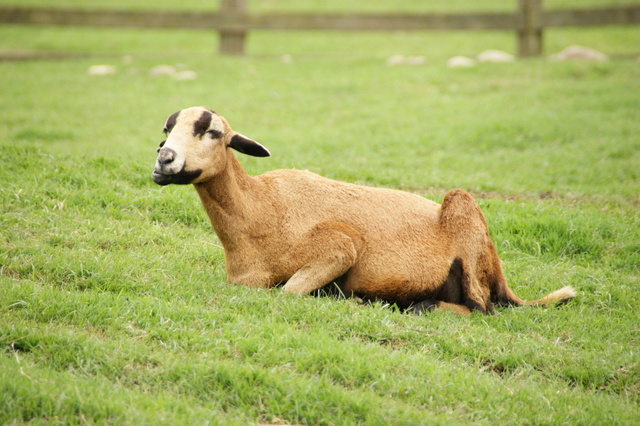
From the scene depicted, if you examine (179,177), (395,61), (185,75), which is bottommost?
(395,61)

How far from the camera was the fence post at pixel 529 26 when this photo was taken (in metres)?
21.0

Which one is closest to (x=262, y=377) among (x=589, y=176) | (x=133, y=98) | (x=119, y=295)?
A: (x=119, y=295)

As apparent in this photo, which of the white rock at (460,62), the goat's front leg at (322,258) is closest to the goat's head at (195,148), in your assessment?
the goat's front leg at (322,258)

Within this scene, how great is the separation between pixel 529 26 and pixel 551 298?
15746 millimetres

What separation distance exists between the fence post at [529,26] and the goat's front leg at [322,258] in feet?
54.2

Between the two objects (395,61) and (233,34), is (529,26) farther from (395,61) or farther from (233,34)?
(233,34)

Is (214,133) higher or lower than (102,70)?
higher

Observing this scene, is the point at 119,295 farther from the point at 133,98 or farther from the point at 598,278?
the point at 133,98

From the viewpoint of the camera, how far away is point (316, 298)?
648 cm

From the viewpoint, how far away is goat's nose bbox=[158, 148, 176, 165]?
590 centimetres

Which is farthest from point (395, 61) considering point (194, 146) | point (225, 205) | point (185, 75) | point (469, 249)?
point (194, 146)

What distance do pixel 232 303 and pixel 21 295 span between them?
1.69 metres

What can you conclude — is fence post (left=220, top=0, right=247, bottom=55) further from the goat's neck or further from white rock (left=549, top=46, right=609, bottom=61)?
the goat's neck

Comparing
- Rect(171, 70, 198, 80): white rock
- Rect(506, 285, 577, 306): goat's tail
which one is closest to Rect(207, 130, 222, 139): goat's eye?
Rect(506, 285, 577, 306): goat's tail
